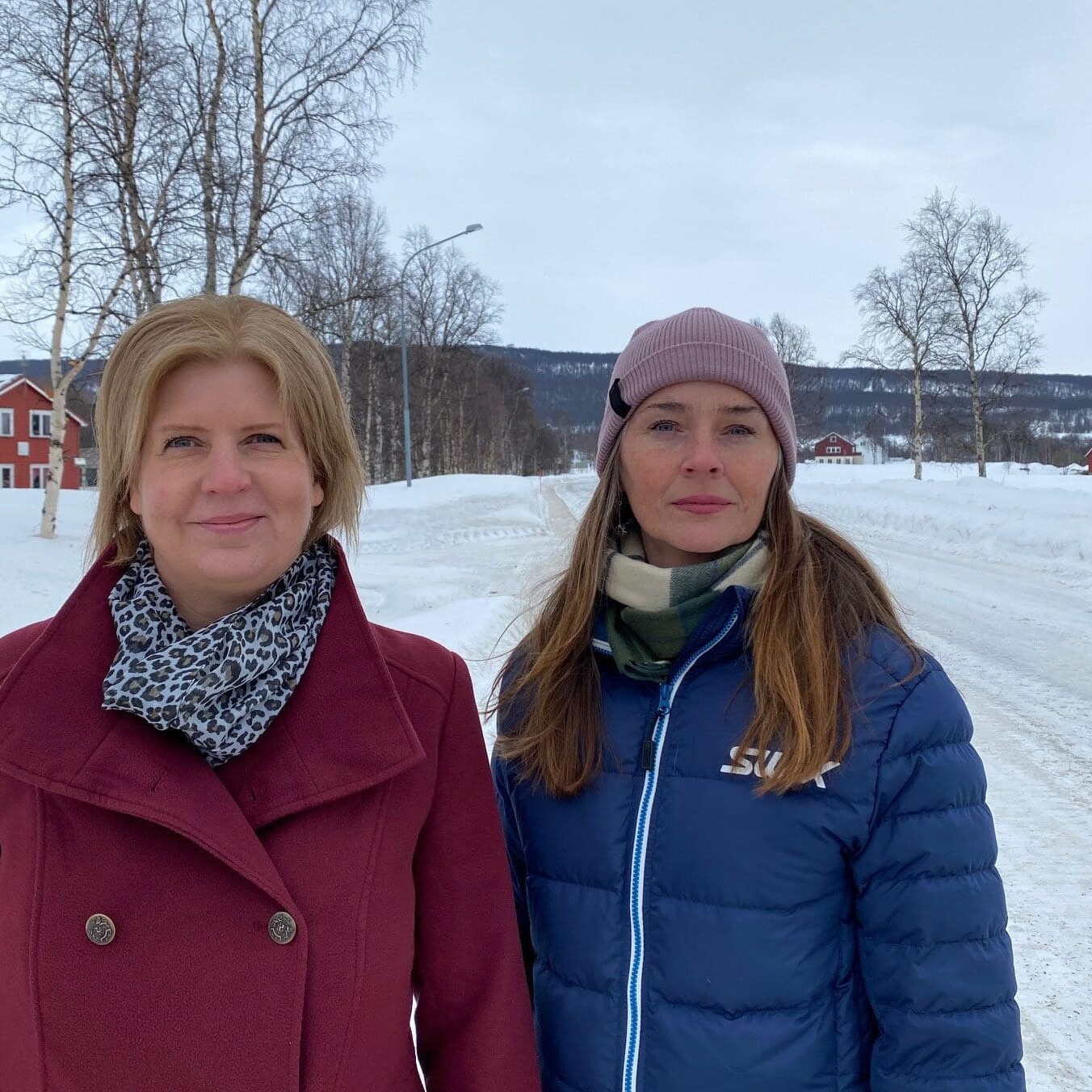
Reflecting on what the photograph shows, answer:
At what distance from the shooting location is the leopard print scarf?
131 centimetres

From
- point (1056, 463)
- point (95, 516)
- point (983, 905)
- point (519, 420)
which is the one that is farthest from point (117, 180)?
point (1056, 463)

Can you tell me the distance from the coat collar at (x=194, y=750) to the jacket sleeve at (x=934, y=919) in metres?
0.75

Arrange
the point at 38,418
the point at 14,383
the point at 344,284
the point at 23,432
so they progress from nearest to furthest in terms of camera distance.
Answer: the point at 344,284, the point at 14,383, the point at 23,432, the point at 38,418

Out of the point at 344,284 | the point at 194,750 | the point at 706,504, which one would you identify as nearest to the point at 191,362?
the point at 194,750

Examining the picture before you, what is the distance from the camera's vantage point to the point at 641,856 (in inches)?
58.8

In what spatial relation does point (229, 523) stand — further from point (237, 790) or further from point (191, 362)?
point (237, 790)

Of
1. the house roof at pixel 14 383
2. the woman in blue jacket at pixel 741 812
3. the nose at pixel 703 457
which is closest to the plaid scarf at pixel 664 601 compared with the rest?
the woman in blue jacket at pixel 741 812

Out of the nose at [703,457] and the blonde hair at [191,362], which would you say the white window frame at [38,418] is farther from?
the nose at [703,457]

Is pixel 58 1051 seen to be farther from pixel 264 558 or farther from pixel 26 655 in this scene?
pixel 264 558

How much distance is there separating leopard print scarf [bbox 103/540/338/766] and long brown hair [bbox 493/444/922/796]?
474mm

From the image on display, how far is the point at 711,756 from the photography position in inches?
59.1

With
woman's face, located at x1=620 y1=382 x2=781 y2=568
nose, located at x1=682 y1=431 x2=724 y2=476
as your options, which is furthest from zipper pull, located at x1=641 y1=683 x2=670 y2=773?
nose, located at x1=682 y1=431 x2=724 y2=476

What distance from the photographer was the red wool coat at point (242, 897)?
4.02 ft

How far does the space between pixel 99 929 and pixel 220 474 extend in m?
0.67
